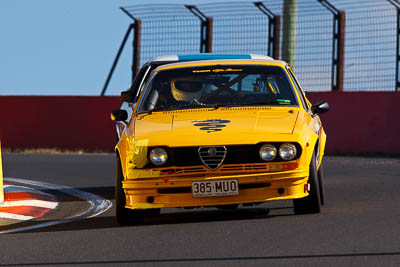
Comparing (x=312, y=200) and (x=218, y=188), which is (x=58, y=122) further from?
(x=218, y=188)

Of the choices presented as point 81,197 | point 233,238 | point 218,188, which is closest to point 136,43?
point 81,197

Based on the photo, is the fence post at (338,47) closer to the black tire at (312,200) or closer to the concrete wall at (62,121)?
the concrete wall at (62,121)

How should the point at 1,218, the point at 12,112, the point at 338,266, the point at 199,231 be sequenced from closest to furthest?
the point at 338,266, the point at 199,231, the point at 1,218, the point at 12,112

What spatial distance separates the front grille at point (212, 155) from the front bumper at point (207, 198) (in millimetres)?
98

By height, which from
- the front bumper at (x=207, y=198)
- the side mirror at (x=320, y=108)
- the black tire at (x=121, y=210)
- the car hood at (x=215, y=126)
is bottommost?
the black tire at (x=121, y=210)

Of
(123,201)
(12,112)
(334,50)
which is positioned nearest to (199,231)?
(123,201)

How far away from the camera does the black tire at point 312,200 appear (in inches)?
363

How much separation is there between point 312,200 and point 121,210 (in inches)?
67.9

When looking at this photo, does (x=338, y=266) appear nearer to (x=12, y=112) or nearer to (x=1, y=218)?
(x=1, y=218)

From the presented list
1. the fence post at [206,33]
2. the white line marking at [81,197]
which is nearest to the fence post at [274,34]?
the fence post at [206,33]

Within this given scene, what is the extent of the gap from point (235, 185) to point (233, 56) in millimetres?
4036

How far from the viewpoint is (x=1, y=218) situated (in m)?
10.4

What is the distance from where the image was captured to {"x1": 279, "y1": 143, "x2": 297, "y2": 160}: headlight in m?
9.00

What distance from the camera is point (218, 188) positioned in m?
8.88
